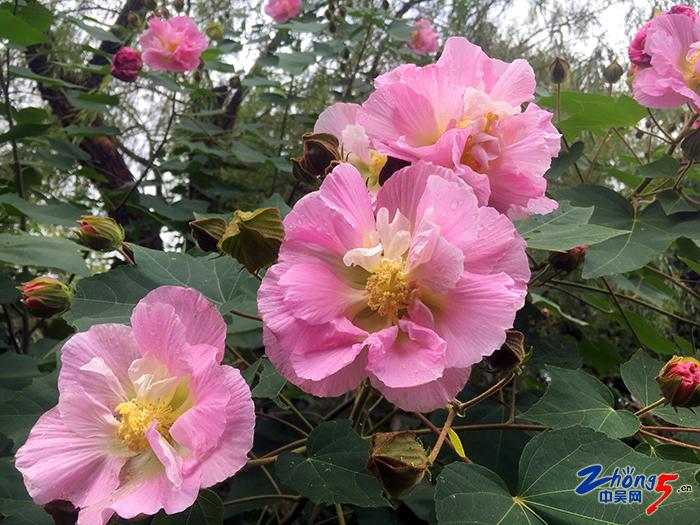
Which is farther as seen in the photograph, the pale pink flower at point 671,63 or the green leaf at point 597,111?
the green leaf at point 597,111

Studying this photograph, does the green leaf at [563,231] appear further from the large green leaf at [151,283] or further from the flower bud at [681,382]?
the large green leaf at [151,283]

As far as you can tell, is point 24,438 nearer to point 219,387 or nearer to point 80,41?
point 219,387

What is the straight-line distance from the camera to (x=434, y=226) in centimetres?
60

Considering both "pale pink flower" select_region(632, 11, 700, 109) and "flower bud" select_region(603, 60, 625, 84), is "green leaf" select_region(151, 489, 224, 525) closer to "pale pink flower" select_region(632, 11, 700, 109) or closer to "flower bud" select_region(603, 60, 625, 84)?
"pale pink flower" select_region(632, 11, 700, 109)

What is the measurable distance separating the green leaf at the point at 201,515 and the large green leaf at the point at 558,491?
257mm

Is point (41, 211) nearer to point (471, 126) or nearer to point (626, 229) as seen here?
point (471, 126)

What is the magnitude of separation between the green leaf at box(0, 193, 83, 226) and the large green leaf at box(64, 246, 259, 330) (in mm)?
801

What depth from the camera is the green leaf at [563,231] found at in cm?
85

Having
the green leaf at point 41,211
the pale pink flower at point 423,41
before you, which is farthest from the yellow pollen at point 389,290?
the pale pink flower at point 423,41

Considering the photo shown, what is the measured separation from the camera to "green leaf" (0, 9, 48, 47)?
5.39 ft

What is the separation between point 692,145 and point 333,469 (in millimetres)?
893

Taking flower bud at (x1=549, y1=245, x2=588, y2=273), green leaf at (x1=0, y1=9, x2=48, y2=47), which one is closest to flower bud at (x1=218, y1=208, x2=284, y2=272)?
flower bud at (x1=549, y1=245, x2=588, y2=273)

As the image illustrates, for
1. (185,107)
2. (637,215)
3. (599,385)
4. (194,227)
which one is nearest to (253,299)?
(194,227)

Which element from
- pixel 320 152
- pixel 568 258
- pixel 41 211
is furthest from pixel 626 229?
pixel 41 211
